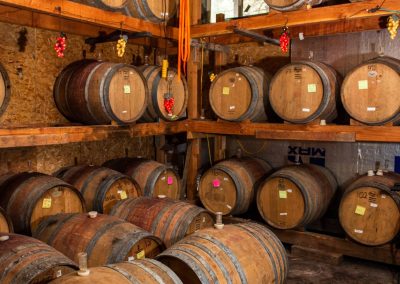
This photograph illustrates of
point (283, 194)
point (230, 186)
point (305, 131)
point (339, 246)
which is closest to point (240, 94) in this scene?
point (305, 131)

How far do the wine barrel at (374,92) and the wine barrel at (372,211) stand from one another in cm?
78

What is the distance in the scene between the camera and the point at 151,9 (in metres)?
5.38

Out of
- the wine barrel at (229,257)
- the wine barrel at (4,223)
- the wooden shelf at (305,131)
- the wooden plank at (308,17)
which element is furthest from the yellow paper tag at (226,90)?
the wine barrel at (4,223)

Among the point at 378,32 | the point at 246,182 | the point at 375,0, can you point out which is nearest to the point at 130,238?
the point at 246,182

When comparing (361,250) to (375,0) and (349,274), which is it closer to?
(349,274)

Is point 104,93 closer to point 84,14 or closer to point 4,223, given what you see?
point 84,14

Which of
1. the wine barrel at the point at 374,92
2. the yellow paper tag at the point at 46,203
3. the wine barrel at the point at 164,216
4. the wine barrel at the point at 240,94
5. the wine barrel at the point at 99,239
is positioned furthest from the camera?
the wine barrel at the point at 240,94

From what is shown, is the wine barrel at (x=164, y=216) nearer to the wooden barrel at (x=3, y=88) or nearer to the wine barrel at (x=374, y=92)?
the wooden barrel at (x=3, y=88)

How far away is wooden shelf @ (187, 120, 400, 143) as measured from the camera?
15.3ft

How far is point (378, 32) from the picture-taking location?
19.0ft

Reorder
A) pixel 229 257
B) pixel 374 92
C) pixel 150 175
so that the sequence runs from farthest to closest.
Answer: pixel 150 175
pixel 374 92
pixel 229 257

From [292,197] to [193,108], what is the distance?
2146 millimetres

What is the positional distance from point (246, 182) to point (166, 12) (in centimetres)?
260

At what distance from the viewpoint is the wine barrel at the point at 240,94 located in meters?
5.59
